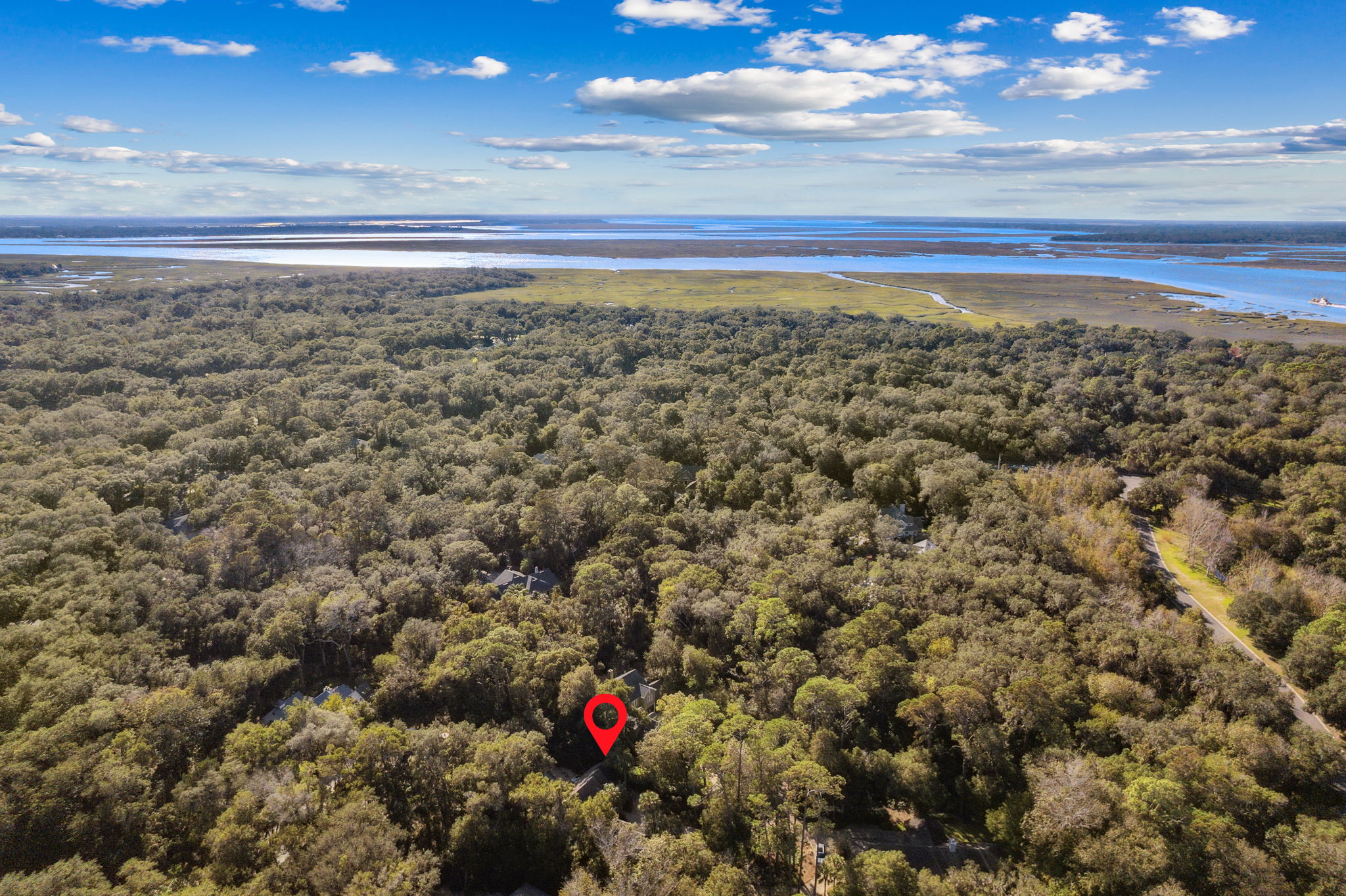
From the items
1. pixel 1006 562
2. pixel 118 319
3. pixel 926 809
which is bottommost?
pixel 926 809

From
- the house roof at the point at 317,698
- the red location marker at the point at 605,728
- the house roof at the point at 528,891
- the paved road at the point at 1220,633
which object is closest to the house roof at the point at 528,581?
the house roof at the point at 317,698

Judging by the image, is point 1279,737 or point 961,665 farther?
point 961,665

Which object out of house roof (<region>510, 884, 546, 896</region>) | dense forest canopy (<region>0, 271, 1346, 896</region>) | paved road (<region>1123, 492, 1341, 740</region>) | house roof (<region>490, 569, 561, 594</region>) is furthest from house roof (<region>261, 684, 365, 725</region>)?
paved road (<region>1123, 492, 1341, 740</region>)

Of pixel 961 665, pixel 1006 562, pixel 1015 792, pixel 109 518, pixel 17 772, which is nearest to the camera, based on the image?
pixel 17 772

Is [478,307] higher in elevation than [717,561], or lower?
higher

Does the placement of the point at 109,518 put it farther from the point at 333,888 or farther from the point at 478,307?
the point at 478,307

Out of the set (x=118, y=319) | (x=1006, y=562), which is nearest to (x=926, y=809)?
(x=1006, y=562)

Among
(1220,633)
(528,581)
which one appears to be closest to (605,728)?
(528,581)

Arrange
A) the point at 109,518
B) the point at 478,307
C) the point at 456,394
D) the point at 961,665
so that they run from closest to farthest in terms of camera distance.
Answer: the point at 961,665 → the point at 109,518 → the point at 456,394 → the point at 478,307

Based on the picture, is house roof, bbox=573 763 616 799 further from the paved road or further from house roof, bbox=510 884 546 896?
the paved road
